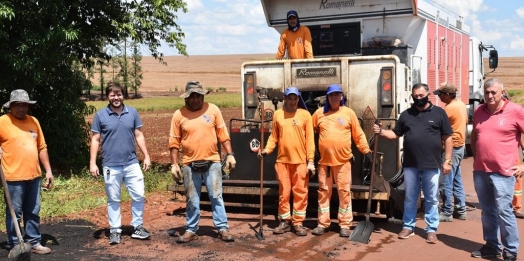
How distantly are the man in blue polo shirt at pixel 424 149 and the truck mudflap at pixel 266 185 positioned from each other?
49 cm

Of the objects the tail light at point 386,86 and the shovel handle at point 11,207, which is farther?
the tail light at point 386,86

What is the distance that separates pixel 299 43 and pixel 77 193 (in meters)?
4.70

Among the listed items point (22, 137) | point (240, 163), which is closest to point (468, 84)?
point (240, 163)

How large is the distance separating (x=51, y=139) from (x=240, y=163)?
250 inches

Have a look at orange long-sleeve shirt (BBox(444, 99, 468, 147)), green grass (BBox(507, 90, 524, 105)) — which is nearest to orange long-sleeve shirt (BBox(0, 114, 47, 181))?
orange long-sleeve shirt (BBox(444, 99, 468, 147))

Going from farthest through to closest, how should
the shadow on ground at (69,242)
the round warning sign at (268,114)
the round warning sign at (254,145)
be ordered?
the round warning sign at (268,114) < the round warning sign at (254,145) < the shadow on ground at (69,242)

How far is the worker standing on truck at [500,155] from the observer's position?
20.2ft

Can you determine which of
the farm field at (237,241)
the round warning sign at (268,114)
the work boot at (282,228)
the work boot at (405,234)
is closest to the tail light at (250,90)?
the round warning sign at (268,114)

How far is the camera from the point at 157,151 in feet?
56.4

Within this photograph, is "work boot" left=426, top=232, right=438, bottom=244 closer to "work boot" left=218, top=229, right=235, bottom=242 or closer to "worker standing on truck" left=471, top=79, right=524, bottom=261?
"worker standing on truck" left=471, top=79, right=524, bottom=261

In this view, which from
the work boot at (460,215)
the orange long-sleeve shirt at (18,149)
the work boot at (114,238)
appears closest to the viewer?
the orange long-sleeve shirt at (18,149)

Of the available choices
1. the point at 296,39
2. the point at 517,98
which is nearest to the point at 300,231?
the point at 296,39

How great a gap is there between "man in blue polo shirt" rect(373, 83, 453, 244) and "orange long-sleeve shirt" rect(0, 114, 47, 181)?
154 inches

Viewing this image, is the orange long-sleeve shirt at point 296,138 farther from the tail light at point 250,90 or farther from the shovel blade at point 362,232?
the tail light at point 250,90
